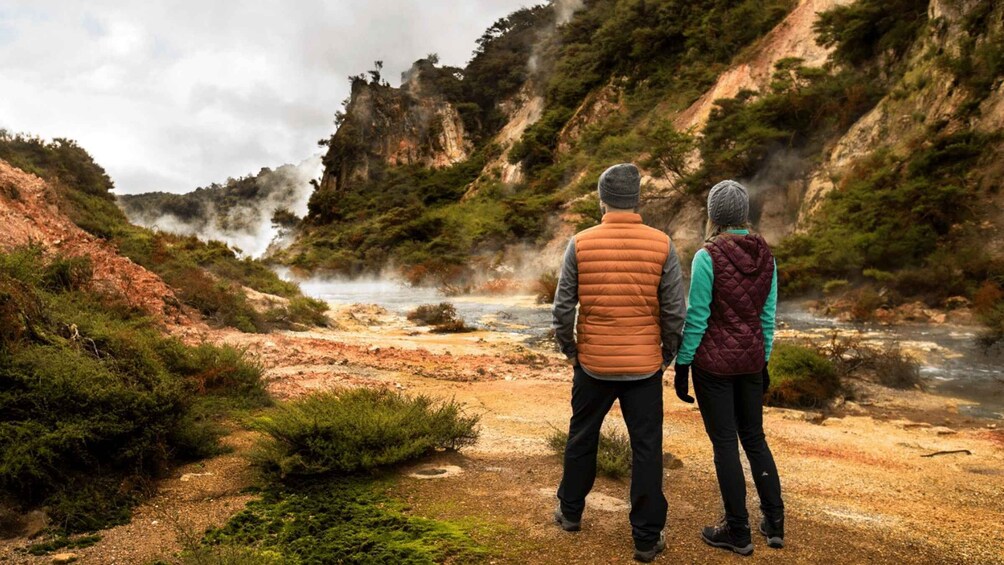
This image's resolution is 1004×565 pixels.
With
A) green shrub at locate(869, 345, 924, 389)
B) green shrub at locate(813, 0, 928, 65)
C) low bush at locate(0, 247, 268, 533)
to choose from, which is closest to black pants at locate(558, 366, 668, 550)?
low bush at locate(0, 247, 268, 533)

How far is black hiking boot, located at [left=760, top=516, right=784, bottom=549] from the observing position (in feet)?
10.5

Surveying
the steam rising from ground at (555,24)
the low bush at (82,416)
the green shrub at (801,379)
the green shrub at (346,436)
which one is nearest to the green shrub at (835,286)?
the green shrub at (801,379)

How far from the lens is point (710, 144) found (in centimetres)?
2769

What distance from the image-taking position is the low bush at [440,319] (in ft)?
53.5

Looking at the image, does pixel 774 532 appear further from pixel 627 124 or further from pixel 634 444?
pixel 627 124

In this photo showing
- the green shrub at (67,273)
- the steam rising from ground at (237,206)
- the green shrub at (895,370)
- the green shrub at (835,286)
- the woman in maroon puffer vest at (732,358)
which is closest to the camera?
the woman in maroon puffer vest at (732,358)

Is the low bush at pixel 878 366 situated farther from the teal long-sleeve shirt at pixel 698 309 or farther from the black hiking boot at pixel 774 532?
the teal long-sleeve shirt at pixel 698 309

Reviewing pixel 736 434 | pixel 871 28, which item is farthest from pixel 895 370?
pixel 871 28

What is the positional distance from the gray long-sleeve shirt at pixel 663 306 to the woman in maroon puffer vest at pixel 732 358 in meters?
0.08

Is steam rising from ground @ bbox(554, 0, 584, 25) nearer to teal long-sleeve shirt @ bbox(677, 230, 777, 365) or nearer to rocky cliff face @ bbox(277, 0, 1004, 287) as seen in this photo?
rocky cliff face @ bbox(277, 0, 1004, 287)

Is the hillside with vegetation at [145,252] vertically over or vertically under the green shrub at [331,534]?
over

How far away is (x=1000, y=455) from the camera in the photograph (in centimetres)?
559

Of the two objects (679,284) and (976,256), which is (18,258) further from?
(976,256)

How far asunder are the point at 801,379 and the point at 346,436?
6.81m
